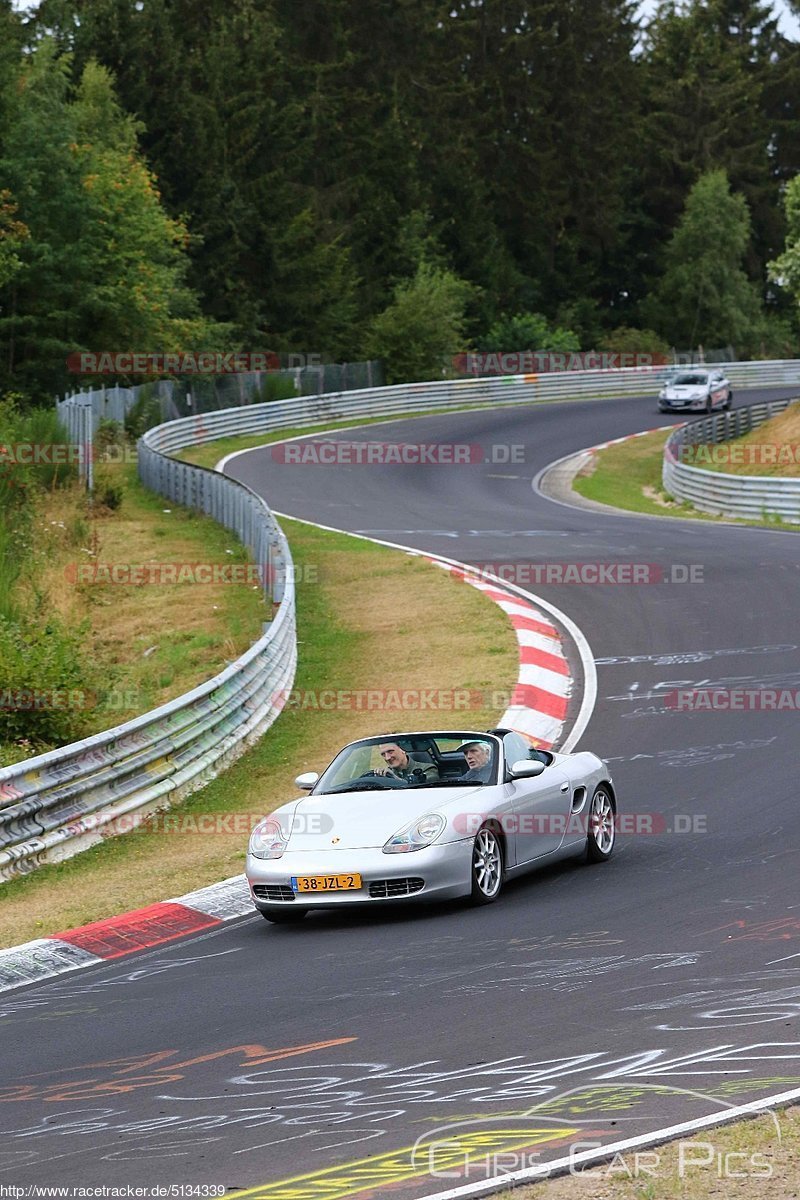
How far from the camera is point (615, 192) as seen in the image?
100438mm

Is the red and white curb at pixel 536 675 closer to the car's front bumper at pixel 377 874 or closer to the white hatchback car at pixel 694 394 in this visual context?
the car's front bumper at pixel 377 874

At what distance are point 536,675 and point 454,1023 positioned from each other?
37.5ft

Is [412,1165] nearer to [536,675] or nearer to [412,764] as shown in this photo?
[412,764]

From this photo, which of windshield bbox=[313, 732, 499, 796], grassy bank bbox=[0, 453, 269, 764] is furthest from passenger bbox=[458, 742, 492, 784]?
grassy bank bbox=[0, 453, 269, 764]

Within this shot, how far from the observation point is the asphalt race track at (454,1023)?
5.96 m

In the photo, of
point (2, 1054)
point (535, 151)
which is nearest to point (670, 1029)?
point (2, 1054)

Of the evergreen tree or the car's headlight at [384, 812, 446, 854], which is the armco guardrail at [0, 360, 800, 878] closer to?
the car's headlight at [384, 812, 446, 854]

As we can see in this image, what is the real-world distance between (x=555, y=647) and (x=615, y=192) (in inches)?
3335

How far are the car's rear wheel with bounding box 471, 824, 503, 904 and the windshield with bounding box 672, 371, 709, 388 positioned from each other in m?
49.6

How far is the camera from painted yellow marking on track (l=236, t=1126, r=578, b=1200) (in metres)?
5.46

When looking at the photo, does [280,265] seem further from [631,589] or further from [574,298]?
[631,589]

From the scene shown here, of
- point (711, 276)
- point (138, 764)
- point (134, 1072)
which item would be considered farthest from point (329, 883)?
point (711, 276)

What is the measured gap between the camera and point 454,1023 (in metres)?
7.64

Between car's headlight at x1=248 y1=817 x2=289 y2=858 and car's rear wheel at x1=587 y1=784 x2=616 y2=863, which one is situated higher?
car's headlight at x1=248 y1=817 x2=289 y2=858
